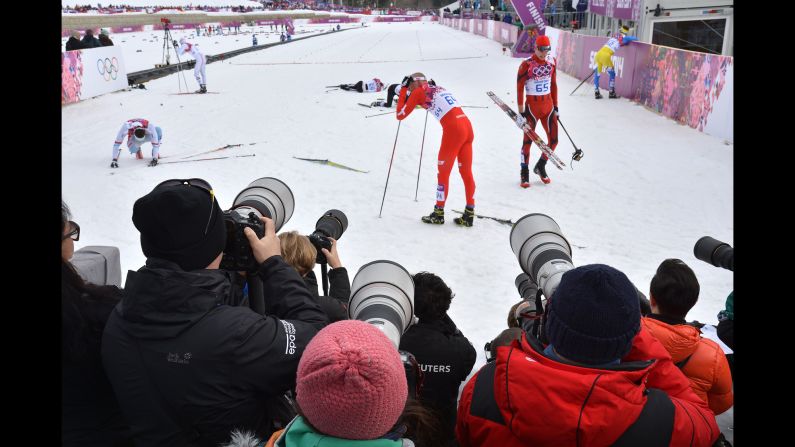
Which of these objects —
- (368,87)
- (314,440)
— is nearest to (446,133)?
(314,440)

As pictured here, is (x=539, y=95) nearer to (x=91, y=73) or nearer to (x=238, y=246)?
(x=238, y=246)

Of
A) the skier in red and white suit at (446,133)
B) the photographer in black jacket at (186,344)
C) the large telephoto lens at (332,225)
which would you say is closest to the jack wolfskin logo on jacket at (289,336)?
the photographer in black jacket at (186,344)

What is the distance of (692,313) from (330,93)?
38.4ft

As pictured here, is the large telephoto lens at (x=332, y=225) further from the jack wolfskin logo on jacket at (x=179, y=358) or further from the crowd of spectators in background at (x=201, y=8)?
the crowd of spectators in background at (x=201, y=8)

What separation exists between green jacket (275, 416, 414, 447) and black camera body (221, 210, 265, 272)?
2.36 feet

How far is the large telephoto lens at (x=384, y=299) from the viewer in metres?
1.56

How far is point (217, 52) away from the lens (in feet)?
88.5

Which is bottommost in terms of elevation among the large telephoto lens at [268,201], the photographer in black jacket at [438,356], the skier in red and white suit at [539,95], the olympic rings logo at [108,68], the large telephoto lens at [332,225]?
the photographer in black jacket at [438,356]

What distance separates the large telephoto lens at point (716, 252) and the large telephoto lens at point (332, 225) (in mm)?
1812

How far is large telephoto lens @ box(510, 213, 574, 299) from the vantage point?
1.89 m

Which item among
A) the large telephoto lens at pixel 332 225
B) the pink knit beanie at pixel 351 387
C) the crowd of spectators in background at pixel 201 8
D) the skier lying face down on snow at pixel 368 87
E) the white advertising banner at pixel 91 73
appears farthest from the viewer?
the crowd of spectators in background at pixel 201 8

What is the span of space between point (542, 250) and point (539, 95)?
5563 mm

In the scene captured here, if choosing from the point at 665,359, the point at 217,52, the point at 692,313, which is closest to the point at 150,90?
the point at 217,52

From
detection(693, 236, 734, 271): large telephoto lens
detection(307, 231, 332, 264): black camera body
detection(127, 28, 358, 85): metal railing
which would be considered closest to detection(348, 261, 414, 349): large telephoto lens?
detection(307, 231, 332, 264): black camera body
